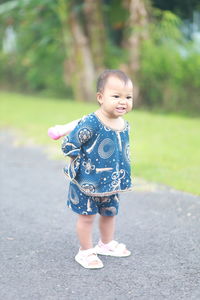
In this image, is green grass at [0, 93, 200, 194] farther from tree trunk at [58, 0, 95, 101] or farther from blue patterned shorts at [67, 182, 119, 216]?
blue patterned shorts at [67, 182, 119, 216]

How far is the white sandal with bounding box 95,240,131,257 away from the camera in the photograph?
3.76 metres

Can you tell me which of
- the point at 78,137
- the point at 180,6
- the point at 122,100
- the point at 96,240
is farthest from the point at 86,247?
the point at 180,6

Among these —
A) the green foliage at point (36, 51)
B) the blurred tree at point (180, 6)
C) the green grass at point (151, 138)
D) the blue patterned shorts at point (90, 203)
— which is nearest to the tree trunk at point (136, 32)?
the green grass at point (151, 138)

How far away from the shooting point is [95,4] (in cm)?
1515

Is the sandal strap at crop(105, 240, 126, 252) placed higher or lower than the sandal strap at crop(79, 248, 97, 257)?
lower

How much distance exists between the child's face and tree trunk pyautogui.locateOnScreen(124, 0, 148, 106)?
36.4 feet

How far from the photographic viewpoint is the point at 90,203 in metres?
3.53

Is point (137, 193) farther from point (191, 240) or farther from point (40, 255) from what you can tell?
point (40, 255)

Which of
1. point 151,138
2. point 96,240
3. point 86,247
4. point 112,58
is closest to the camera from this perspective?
point 86,247

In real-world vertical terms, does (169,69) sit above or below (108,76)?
below

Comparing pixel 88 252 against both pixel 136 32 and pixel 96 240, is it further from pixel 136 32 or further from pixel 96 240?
pixel 136 32

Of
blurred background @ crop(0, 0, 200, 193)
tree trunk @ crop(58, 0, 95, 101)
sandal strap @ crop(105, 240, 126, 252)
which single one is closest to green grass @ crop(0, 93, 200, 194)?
blurred background @ crop(0, 0, 200, 193)

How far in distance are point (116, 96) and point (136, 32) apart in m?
11.3

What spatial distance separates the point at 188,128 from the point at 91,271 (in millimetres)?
7284
